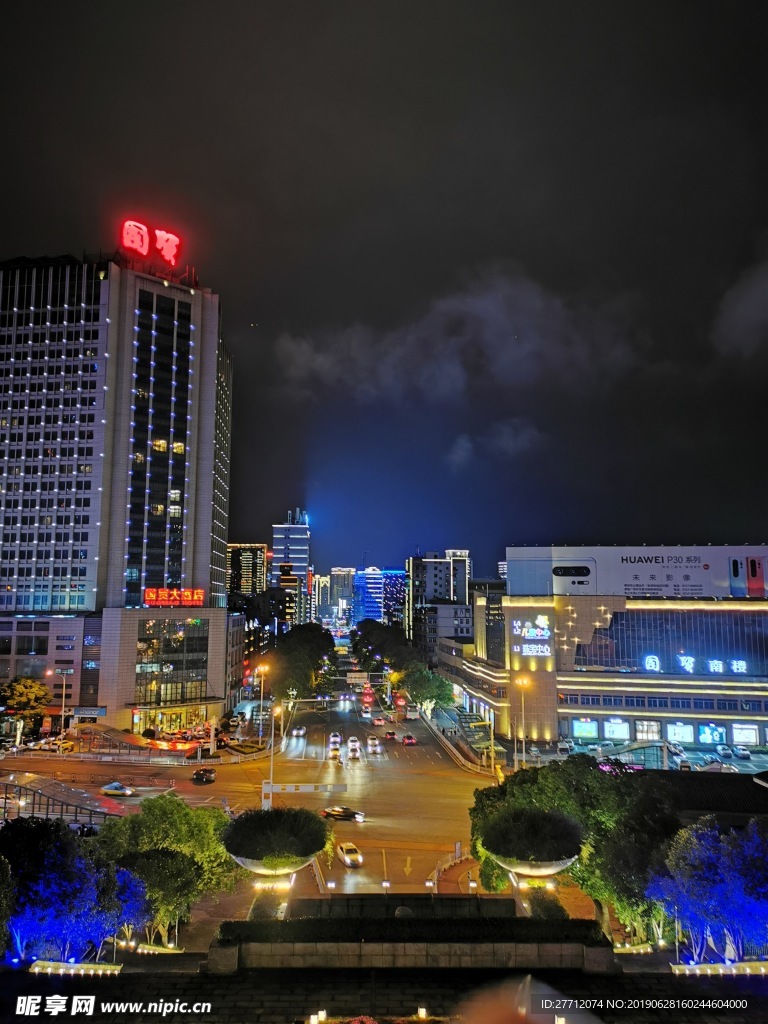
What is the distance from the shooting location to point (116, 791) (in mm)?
42750

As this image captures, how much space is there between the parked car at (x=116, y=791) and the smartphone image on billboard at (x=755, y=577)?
57541 millimetres

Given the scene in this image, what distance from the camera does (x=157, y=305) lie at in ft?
271

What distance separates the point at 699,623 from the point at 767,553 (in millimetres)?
10321

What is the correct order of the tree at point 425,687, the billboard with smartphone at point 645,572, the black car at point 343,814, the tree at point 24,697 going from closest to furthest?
1. the black car at point 343,814
2. the tree at point 24,697
3. the billboard with smartphone at point 645,572
4. the tree at point 425,687

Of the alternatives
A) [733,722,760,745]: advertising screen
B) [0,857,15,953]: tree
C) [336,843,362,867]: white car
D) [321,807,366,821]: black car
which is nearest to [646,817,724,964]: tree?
[336,843,362,867]: white car

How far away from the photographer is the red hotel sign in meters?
73.3

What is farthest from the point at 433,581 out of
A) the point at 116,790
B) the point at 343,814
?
the point at 343,814

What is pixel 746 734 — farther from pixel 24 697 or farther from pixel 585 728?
pixel 24 697

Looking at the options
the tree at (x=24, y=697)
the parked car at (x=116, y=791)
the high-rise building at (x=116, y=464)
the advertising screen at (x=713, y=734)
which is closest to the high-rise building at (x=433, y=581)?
the high-rise building at (x=116, y=464)

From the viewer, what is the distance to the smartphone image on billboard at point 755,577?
212ft

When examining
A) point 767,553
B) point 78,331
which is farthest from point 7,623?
point 767,553

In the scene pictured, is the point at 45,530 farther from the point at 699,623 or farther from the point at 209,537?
the point at 699,623

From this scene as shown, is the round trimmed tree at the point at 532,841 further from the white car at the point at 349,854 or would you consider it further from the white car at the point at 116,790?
the white car at the point at 116,790

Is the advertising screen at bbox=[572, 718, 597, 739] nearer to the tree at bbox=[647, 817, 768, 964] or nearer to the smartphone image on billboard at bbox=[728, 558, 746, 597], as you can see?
the smartphone image on billboard at bbox=[728, 558, 746, 597]
